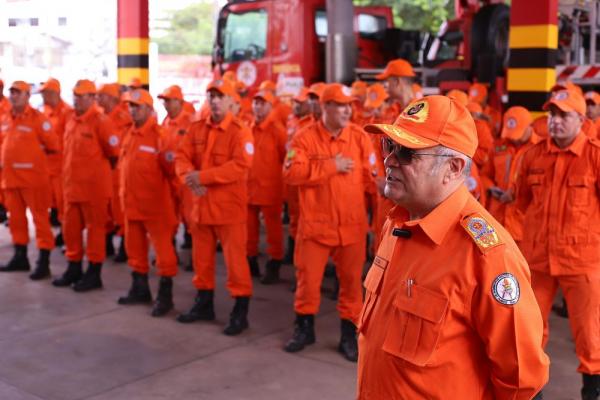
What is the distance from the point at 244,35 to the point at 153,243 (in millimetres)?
6516

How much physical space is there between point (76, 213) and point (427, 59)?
652 cm

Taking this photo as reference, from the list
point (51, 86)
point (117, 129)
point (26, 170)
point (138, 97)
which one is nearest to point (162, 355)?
point (138, 97)

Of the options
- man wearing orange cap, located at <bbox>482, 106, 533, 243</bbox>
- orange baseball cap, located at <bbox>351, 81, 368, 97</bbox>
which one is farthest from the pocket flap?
orange baseball cap, located at <bbox>351, 81, 368, 97</bbox>

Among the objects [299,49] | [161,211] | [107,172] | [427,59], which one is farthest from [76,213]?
[427,59]

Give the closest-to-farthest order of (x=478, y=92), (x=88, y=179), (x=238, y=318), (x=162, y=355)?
(x=162, y=355)
(x=238, y=318)
(x=88, y=179)
(x=478, y=92)

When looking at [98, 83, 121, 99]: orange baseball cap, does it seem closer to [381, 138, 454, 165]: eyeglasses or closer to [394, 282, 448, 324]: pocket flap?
[381, 138, 454, 165]: eyeglasses

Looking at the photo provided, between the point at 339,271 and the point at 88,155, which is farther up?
the point at 88,155

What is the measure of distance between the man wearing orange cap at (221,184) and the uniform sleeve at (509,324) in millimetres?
4025

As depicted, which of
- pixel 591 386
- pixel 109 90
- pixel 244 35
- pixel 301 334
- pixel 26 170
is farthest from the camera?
pixel 244 35

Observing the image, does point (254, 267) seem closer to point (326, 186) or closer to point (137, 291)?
point (137, 291)

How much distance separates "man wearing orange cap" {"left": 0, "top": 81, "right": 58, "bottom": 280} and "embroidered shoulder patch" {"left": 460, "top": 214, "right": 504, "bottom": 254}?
6.59 metres

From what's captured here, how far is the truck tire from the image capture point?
10867 mm

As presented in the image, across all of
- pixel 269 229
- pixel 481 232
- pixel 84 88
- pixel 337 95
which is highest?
pixel 84 88

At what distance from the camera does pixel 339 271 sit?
566cm
